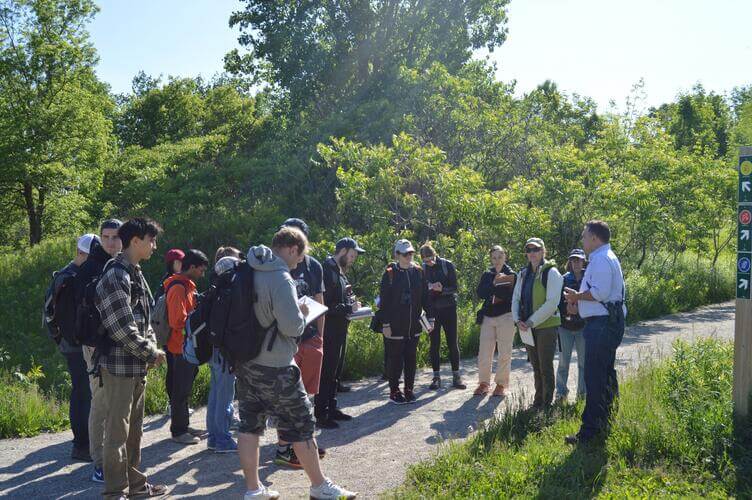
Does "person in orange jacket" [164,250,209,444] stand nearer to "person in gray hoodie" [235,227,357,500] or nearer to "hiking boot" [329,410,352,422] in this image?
"hiking boot" [329,410,352,422]

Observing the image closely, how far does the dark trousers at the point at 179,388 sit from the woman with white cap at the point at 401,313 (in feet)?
7.66

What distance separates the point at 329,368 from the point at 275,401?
7.46 feet

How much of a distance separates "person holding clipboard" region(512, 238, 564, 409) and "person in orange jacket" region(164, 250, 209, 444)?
11.2ft

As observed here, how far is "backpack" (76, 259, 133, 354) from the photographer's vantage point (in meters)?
4.87

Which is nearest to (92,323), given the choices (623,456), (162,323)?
(162,323)

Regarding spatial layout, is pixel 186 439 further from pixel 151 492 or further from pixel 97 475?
pixel 151 492

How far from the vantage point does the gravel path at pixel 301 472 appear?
557 cm

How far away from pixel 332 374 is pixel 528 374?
369cm

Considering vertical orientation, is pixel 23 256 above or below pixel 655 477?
above

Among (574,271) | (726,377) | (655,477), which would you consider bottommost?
(655,477)

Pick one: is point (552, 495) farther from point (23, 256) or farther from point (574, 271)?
point (23, 256)

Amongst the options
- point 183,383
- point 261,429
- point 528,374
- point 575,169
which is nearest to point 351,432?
point 183,383

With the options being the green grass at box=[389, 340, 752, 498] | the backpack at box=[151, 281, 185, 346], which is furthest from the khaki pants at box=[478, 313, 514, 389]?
the backpack at box=[151, 281, 185, 346]

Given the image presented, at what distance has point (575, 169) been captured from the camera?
15758 millimetres
